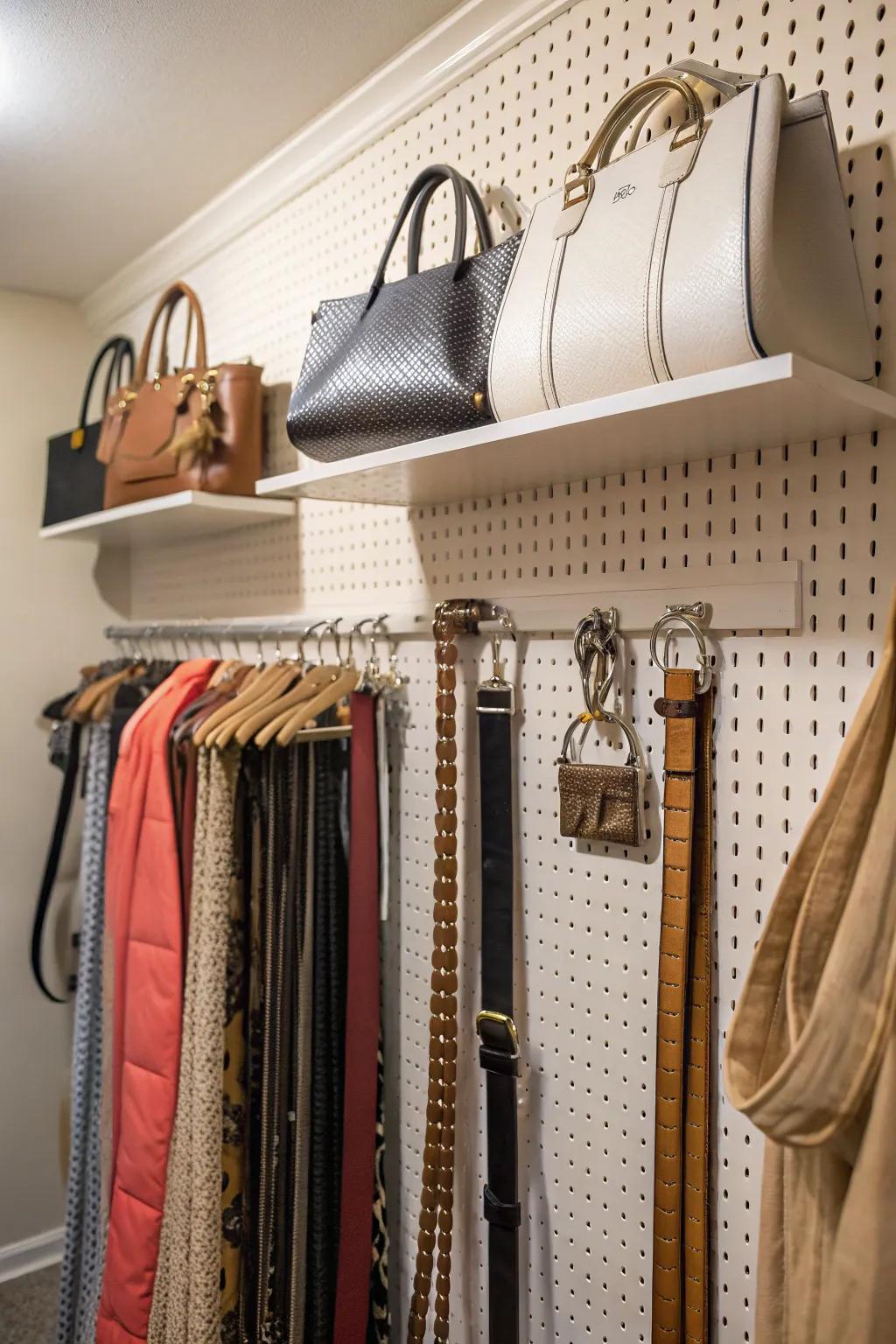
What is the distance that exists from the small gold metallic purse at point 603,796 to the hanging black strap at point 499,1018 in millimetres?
144

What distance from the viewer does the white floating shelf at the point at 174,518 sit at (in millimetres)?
1906

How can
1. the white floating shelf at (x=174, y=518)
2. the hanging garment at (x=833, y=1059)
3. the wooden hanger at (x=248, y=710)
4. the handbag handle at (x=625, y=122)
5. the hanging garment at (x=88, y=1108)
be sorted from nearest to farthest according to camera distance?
the hanging garment at (x=833, y=1059) < the handbag handle at (x=625, y=122) < the wooden hanger at (x=248, y=710) < the white floating shelf at (x=174, y=518) < the hanging garment at (x=88, y=1108)

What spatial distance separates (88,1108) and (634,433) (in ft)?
6.27

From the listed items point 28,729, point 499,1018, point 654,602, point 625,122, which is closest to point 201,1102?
point 499,1018

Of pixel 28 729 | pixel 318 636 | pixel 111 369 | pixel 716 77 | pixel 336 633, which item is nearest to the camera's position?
pixel 716 77

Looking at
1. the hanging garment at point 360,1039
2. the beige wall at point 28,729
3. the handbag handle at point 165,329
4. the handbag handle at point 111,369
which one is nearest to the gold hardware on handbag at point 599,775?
the hanging garment at point 360,1039

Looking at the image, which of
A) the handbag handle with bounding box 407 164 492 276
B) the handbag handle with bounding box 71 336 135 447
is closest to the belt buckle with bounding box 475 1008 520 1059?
the handbag handle with bounding box 407 164 492 276

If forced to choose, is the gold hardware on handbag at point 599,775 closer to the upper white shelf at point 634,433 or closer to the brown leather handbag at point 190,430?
the upper white shelf at point 634,433

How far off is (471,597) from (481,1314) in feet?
3.74

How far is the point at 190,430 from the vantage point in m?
1.92

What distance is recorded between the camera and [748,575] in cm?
116

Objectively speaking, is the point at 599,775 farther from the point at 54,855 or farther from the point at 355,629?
the point at 54,855

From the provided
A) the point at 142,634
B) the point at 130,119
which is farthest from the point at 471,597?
the point at 142,634

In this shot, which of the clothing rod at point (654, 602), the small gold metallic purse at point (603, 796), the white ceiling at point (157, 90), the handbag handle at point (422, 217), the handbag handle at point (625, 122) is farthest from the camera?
the white ceiling at point (157, 90)
